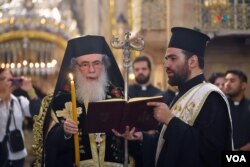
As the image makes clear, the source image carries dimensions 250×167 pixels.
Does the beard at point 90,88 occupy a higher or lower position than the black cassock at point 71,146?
higher

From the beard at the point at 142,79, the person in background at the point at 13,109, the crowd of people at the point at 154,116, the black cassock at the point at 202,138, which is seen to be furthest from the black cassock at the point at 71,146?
the beard at the point at 142,79

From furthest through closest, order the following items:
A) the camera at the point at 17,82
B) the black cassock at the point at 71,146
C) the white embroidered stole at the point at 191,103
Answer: the camera at the point at 17,82, the black cassock at the point at 71,146, the white embroidered stole at the point at 191,103

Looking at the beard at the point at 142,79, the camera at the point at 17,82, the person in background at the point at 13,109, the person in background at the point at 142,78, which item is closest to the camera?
the person in background at the point at 13,109

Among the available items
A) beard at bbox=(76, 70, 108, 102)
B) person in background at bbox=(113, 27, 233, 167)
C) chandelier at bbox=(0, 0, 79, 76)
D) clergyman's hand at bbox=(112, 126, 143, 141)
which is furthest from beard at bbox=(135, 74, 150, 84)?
chandelier at bbox=(0, 0, 79, 76)

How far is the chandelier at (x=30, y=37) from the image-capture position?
18453 mm

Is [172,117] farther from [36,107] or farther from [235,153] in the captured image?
[36,107]

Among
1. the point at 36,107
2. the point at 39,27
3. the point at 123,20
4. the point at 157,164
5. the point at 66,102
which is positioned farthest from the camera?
the point at 123,20

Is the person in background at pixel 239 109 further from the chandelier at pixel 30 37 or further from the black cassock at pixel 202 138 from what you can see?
the chandelier at pixel 30 37

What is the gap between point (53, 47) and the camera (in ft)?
62.5

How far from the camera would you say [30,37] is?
1881cm

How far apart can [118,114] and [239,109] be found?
3.21 meters

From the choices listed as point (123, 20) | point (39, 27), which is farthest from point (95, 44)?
point (123, 20)

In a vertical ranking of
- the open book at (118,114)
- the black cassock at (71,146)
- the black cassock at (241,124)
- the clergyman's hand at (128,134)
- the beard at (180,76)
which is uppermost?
the beard at (180,76)

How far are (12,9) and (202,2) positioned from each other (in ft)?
26.0
